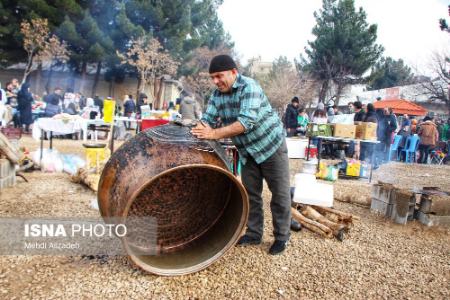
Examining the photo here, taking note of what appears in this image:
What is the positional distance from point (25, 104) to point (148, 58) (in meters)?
10.7

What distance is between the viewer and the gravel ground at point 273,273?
8.22ft

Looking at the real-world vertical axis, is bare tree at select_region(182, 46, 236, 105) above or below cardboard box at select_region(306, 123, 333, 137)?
above

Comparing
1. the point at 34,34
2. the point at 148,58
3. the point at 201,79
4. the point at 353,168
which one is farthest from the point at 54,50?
the point at 353,168

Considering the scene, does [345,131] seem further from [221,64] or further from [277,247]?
[221,64]

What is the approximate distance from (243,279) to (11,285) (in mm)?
1682

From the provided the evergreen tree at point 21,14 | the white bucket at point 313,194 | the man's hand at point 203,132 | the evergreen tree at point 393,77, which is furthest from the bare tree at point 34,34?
the evergreen tree at point 393,77

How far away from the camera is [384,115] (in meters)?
10.3

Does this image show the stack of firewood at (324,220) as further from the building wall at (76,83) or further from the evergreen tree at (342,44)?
the evergreen tree at (342,44)

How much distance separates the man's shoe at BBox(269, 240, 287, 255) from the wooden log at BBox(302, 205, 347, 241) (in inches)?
31.5

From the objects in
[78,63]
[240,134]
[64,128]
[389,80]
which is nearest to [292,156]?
[64,128]

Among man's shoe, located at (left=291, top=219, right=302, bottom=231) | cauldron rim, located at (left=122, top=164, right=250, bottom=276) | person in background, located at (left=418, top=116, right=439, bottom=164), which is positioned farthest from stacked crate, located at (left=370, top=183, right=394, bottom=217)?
person in background, located at (left=418, top=116, right=439, bottom=164)

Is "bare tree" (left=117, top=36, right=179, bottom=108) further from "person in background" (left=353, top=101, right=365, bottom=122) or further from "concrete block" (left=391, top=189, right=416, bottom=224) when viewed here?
"concrete block" (left=391, top=189, right=416, bottom=224)

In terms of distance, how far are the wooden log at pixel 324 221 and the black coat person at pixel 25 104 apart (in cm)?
995

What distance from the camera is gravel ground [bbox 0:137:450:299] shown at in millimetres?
2506
